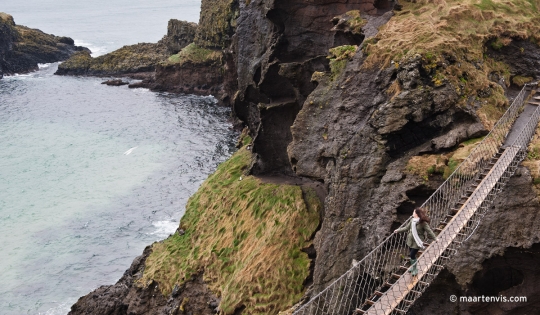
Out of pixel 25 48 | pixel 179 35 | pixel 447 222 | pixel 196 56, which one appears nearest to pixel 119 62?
pixel 179 35

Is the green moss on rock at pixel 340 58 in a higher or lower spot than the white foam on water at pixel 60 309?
higher

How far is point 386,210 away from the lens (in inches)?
782

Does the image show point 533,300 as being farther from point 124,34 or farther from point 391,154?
point 124,34

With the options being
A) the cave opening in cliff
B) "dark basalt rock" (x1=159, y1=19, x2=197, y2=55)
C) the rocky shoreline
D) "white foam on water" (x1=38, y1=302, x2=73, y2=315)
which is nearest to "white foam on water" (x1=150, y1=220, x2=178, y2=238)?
the rocky shoreline

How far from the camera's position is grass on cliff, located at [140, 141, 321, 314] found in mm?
25875

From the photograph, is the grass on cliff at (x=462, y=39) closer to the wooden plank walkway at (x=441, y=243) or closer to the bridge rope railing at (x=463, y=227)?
the bridge rope railing at (x=463, y=227)

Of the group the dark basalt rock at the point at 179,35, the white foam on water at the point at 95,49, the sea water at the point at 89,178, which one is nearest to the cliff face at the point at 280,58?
the sea water at the point at 89,178

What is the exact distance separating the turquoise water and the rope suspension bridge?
80.2 feet

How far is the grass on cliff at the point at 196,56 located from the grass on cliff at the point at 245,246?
56.5 meters

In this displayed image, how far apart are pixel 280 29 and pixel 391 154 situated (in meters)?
16.8

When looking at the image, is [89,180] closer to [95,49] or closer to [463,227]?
[463,227]

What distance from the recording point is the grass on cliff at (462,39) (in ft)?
71.2

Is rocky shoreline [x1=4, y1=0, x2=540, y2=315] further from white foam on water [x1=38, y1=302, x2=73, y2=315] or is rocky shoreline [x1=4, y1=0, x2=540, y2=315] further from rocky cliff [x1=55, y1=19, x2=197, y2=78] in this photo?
rocky cliff [x1=55, y1=19, x2=197, y2=78]

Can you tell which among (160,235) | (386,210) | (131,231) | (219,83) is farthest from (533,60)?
(219,83)
